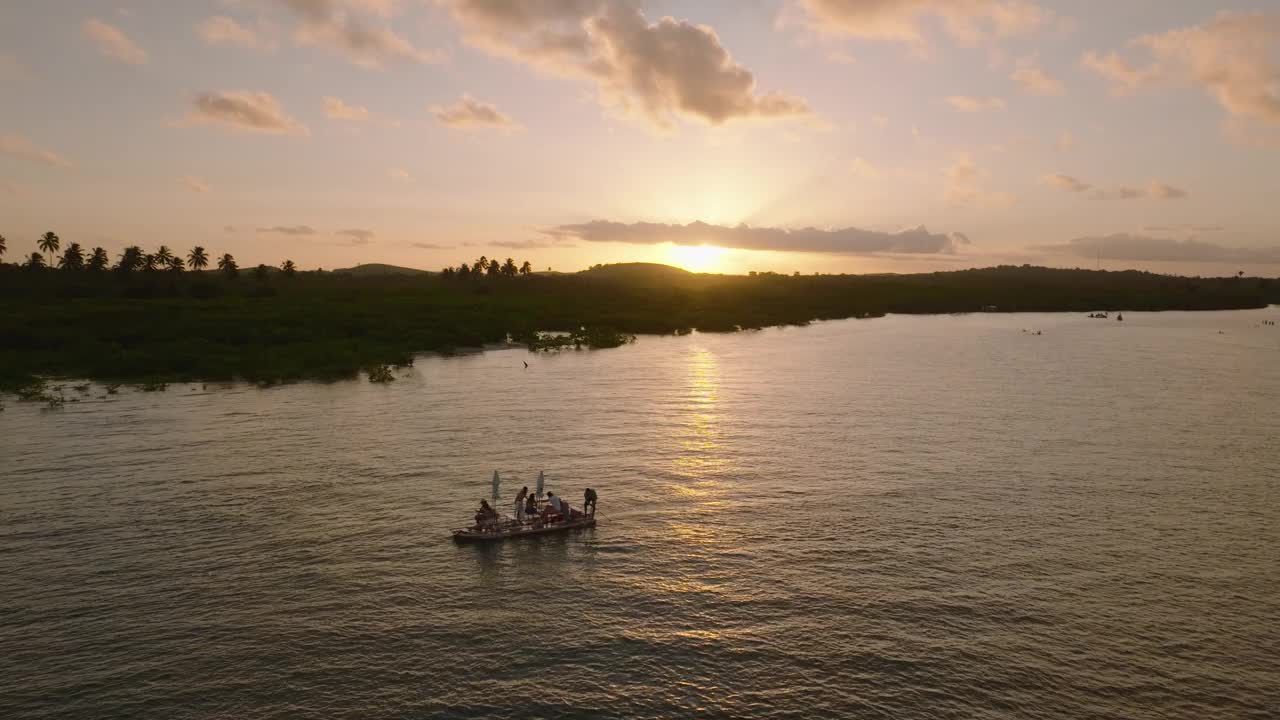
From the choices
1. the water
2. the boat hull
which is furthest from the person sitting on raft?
the water

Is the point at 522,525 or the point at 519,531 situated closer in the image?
the point at 519,531

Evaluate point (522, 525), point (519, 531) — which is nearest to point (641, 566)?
point (519, 531)

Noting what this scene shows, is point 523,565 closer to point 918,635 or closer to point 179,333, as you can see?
point 918,635

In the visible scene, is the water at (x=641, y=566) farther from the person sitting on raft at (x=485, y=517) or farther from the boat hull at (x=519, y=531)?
the person sitting on raft at (x=485, y=517)

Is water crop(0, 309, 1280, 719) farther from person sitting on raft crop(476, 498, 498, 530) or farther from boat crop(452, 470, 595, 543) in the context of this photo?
person sitting on raft crop(476, 498, 498, 530)

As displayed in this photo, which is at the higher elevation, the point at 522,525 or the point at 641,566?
the point at 522,525

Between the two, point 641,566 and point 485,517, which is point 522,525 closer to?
Result: point 485,517

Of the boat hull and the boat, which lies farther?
the boat

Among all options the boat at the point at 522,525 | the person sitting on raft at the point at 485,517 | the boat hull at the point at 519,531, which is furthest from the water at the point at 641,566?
the person sitting on raft at the point at 485,517
